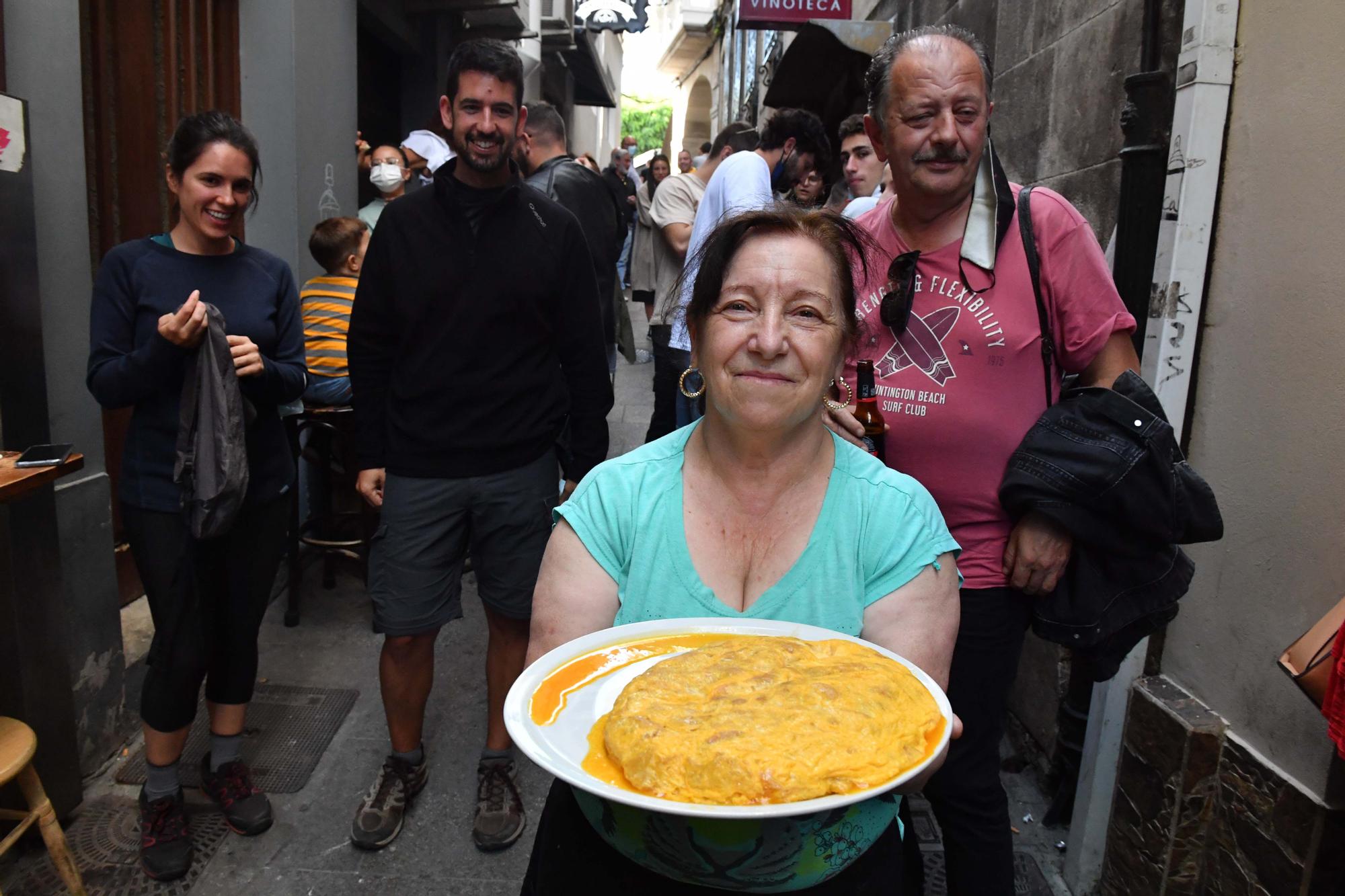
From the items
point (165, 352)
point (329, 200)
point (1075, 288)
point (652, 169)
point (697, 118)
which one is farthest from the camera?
point (697, 118)

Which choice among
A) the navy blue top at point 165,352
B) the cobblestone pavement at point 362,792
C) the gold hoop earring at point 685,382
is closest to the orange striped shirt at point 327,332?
the cobblestone pavement at point 362,792

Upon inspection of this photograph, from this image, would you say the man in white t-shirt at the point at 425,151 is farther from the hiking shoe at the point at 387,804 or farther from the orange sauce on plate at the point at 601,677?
the orange sauce on plate at the point at 601,677

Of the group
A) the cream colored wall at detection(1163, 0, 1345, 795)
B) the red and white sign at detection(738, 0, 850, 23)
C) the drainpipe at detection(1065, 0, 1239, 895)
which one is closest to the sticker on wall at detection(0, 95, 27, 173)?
the drainpipe at detection(1065, 0, 1239, 895)

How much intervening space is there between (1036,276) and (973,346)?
23 cm

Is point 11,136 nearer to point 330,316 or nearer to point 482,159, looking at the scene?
point 482,159

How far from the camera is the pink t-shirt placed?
2.18 m

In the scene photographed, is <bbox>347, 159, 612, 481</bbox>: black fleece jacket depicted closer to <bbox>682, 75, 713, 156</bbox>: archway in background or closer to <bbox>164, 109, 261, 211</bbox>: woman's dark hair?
<bbox>164, 109, 261, 211</bbox>: woman's dark hair

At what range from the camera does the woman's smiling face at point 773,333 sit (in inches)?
71.2

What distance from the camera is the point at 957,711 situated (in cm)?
232

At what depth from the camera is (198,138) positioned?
2951 mm

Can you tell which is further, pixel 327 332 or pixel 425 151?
pixel 425 151

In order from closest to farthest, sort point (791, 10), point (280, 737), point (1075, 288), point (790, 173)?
point (1075, 288), point (280, 737), point (790, 173), point (791, 10)

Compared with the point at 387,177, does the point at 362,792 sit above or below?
below

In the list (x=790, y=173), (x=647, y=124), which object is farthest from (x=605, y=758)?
(x=647, y=124)
